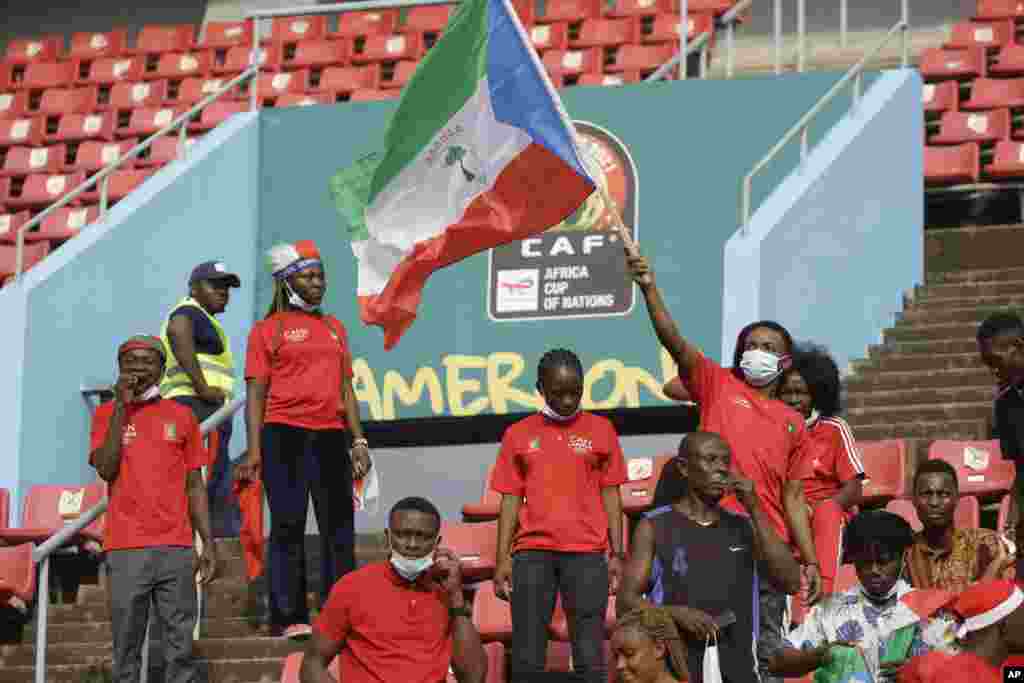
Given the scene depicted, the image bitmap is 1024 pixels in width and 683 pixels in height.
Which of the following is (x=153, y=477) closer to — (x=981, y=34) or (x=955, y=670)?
(x=955, y=670)

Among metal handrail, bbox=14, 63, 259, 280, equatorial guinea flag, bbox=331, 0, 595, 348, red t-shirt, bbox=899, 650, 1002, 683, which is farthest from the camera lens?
metal handrail, bbox=14, 63, 259, 280

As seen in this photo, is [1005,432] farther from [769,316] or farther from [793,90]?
[793,90]

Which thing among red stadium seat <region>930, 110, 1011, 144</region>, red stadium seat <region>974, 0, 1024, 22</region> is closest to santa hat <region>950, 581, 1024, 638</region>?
red stadium seat <region>930, 110, 1011, 144</region>

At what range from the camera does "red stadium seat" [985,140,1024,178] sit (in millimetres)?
17219

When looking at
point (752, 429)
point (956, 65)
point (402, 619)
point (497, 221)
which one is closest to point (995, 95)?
point (956, 65)

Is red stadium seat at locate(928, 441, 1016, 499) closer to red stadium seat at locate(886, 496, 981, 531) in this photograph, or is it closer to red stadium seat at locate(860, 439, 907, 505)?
red stadium seat at locate(860, 439, 907, 505)

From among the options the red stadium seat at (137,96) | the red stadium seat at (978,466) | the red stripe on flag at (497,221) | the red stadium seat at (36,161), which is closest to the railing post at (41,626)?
the red stripe on flag at (497,221)

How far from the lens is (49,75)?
896 inches

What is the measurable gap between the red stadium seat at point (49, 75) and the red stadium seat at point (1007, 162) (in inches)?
355

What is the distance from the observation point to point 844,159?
1527 cm

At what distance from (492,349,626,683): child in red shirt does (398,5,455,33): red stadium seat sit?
459 inches

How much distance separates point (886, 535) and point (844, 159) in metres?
7.35

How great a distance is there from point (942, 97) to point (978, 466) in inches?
273

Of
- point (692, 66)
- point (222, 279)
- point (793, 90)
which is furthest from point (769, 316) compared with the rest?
point (692, 66)
